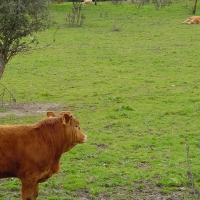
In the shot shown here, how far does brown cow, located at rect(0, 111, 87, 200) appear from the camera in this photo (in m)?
6.71

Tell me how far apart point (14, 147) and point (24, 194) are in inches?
25.7

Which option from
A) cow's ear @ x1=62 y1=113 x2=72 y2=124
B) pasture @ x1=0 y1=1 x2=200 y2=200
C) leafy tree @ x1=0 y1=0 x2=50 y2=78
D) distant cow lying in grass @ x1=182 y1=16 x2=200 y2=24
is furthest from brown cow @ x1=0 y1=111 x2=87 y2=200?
distant cow lying in grass @ x1=182 y1=16 x2=200 y2=24

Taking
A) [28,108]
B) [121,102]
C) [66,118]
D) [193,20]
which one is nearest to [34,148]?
[66,118]

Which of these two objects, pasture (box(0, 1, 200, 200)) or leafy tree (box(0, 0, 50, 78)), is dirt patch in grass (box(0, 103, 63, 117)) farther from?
leafy tree (box(0, 0, 50, 78))

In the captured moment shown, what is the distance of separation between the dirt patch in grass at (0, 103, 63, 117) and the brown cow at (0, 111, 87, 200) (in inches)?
225

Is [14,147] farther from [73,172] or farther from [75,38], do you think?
[75,38]

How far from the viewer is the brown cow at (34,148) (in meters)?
6.71

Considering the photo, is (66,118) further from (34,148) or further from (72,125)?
(34,148)

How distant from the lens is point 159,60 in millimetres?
20031

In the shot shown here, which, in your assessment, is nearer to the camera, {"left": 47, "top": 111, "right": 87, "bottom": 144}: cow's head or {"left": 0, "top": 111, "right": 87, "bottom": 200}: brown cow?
{"left": 0, "top": 111, "right": 87, "bottom": 200}: brown cow

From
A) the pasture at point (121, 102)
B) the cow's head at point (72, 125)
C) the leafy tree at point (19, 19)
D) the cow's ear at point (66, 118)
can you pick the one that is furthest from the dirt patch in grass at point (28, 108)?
the cow's ear at point (66, 118)

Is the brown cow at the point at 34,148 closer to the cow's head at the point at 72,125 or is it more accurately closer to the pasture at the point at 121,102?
the cow's head at the point at 72,125

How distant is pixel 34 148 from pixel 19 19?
6194 mm

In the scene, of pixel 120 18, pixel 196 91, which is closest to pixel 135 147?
pixel 196 91
